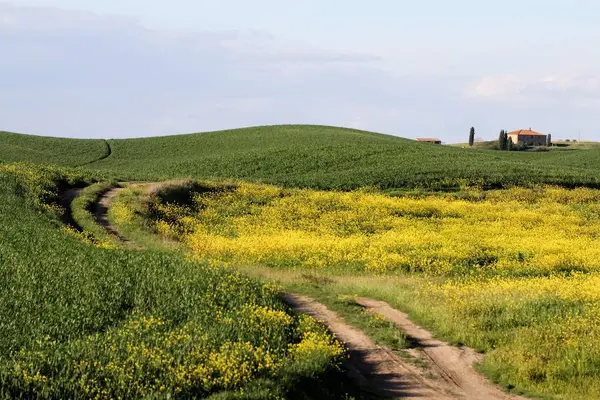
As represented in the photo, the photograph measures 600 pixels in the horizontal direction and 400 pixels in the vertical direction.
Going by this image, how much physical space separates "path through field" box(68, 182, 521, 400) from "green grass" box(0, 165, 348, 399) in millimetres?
1328

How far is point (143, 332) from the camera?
45.2 feet

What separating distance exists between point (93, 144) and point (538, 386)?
9659 cm

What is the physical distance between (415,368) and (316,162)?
59454 mm

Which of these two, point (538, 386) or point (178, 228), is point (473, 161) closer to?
point (178, 228)

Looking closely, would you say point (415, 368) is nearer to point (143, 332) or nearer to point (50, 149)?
point (143, 332)

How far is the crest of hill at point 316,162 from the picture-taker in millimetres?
60125

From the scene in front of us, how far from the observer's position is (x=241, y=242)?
108ft

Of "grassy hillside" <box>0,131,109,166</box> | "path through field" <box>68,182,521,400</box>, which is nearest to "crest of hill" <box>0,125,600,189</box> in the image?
"grassy hillside" <box>0,131,109,166</box>

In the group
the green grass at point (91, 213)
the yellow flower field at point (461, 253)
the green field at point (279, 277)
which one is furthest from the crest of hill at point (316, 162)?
the green grass at point (91, 213)

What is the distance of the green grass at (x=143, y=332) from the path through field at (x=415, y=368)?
1328mm

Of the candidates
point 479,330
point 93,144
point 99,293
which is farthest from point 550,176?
point 93,144

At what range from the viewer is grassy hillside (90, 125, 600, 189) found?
60562 mm

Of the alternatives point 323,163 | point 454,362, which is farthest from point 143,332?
point 323,163

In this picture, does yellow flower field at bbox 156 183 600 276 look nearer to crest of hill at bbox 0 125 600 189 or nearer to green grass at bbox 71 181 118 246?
green grass at bbox 71 181 118 246
